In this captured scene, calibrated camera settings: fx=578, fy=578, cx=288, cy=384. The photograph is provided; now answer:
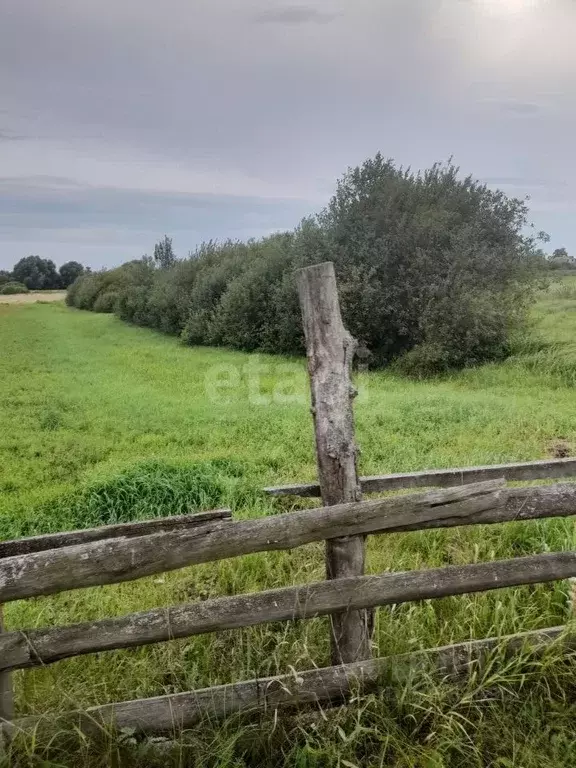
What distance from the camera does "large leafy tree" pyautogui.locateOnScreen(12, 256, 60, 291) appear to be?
3795cm

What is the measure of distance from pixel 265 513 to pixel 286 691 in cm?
309

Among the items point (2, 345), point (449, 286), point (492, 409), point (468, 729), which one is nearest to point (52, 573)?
point (468, 729)

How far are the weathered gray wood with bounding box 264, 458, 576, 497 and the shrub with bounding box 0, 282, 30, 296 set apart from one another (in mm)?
34058

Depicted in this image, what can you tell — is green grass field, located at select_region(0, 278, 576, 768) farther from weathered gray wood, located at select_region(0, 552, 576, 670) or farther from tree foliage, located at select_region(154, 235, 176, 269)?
tree foliage, located at select_region(154, 235, 176, 269)

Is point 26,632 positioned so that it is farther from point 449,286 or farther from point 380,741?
point 449,286

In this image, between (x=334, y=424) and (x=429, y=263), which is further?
(x=429, y=263)

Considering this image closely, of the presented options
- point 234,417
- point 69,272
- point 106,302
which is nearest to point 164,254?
point 106,302

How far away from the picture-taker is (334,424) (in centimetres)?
311

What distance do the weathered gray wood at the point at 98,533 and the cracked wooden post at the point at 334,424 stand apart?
0.63 m

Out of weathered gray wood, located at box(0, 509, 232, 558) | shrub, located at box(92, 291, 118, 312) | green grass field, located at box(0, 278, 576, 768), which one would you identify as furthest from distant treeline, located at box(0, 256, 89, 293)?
weathered gray wood, located at box(0, 509, 232, 558)

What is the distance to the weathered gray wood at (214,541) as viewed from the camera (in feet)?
8.67

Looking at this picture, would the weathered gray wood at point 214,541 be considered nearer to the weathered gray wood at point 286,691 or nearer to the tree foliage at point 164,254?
the weathered gray wood at point 286,691

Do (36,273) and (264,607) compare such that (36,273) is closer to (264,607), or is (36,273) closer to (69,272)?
(69,272)

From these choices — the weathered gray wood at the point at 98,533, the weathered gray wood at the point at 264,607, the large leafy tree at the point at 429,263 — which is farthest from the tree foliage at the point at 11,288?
the weathered gray wood at the point at 264,607
